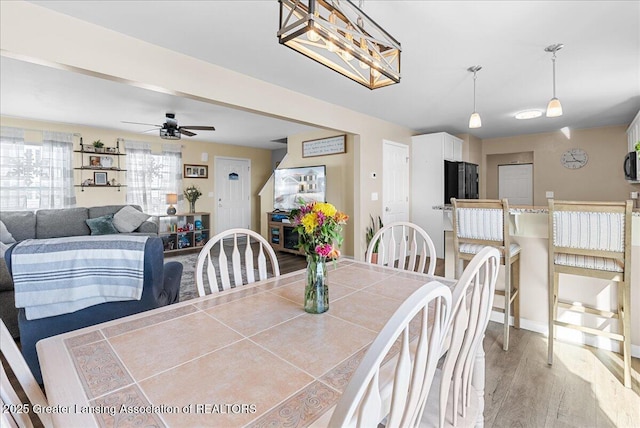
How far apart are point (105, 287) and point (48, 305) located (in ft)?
0.94

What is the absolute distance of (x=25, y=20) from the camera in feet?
6.00

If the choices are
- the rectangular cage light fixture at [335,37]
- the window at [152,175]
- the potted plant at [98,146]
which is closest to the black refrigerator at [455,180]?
the rectangular cage light fixture at [335,37]

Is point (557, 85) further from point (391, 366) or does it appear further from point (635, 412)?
point (391, 366)

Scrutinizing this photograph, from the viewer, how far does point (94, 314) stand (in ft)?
5.97

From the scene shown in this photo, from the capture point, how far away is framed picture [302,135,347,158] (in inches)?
198

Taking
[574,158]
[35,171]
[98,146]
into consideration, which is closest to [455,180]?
[574,158]

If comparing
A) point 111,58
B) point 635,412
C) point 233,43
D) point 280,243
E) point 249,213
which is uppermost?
point 233,43

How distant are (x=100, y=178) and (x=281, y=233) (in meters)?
3.41

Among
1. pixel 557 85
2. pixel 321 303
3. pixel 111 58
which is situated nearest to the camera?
pixel 321 303

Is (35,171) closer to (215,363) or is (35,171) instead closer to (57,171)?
(57,171)

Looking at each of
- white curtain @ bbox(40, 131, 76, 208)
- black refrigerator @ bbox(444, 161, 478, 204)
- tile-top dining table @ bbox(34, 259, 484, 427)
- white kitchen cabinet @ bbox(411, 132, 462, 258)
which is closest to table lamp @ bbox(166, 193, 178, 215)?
white curtain @ bbox(40, 131, 76, 208)

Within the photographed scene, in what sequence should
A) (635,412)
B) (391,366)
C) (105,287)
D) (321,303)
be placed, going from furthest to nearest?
(105,287) → (635,412) → (321,303) → (391,366)

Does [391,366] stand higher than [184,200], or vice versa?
[184,200]

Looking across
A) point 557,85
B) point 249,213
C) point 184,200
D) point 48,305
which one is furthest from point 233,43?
point 249,213
